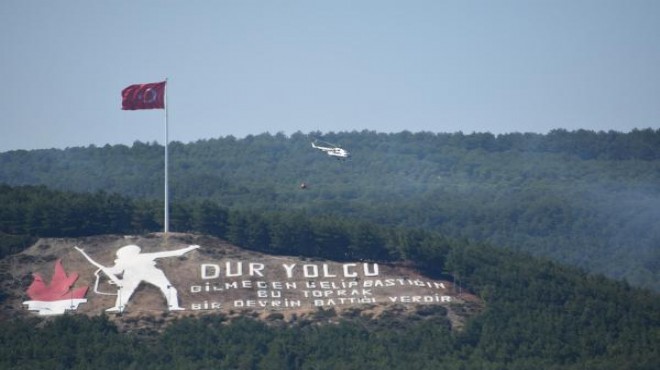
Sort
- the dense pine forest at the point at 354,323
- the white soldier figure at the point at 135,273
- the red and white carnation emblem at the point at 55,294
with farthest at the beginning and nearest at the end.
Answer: the white soldier figure at the point at 135,273
the red and white carnation emblem at the point at 55,294
the dense pine forest at the point at 354,323

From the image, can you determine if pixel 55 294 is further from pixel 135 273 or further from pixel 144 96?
pixel 144 96

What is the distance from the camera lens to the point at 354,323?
128000 millimetres

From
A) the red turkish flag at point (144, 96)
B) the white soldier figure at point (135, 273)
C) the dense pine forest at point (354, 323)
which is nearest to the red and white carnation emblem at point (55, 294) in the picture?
the dense pine forest at point (354, 323)

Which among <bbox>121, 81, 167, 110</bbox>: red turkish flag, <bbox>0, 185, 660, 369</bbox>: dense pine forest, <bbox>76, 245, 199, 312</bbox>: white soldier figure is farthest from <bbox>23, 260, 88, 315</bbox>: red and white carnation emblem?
<bbox>121, 81, 167, 110</bbox>: red turkish flag

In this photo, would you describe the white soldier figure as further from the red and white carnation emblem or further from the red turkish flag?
the red turkish flag

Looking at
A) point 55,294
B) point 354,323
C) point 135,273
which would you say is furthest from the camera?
point 135,273

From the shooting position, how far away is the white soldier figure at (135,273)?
429 feet

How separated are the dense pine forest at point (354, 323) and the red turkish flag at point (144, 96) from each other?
422 inches

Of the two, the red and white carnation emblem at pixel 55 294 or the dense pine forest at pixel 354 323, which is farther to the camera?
the red and white carnation emblem at pixel 55 294

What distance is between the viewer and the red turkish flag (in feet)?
438

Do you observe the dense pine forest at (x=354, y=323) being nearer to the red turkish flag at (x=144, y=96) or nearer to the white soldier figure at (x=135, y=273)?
the white soldier figure at (x=135, y=273)

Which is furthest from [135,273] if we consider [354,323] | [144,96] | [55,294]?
[354,323]

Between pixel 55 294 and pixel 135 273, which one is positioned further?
pixel 135 273

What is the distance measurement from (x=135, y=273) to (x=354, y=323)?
A: 17.2 metres
